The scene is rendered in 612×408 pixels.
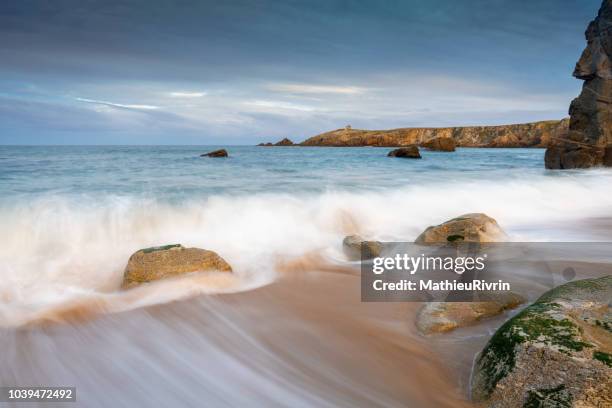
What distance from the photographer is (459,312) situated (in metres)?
3.57

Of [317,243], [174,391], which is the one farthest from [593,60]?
[174,391]

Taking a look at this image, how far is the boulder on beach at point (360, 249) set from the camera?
5.66 meters

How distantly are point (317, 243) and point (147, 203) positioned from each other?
11.8 feet

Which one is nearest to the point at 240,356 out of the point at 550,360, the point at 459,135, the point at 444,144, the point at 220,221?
the point at 550,360

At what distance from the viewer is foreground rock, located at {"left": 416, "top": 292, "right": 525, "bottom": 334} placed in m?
3.48

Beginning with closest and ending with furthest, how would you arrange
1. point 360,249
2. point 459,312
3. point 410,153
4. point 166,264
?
point 459,312 < point 166,264 < point 360,249 < point 410,153

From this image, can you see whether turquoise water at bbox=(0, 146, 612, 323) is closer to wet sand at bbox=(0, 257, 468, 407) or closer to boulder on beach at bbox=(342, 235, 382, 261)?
boulder on beach at bbox=(342, 235, 382, 261)

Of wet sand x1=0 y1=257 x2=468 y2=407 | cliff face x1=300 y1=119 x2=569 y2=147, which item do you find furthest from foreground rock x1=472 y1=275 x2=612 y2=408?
cliff face x1=300 y1=119 x2=569 y2=147

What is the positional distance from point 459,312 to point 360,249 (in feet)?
7.55

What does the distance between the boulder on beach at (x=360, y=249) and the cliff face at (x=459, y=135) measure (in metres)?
80.9

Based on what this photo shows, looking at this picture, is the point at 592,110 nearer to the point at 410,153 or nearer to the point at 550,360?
the point at 410,153

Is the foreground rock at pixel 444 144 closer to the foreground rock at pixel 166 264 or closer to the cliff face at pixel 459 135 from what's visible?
the cliff face at pixel 459 135

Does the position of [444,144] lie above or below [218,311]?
above

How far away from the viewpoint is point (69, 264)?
552 centimetres
